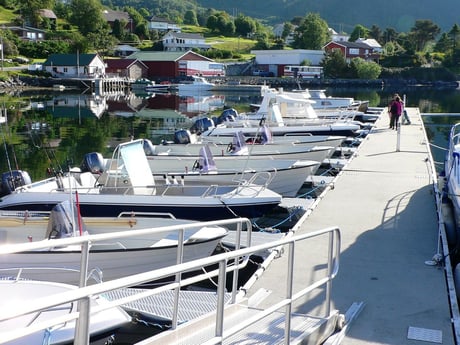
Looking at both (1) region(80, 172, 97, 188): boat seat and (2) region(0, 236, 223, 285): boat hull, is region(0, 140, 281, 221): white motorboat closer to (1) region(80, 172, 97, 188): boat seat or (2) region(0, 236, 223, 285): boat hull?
(1) region(80, 172, 97, 188): boat seat

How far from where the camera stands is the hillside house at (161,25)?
6102 inches

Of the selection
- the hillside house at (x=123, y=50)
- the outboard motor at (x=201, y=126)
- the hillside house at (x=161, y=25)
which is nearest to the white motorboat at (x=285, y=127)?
the outboard motor at (x=201, y=126)

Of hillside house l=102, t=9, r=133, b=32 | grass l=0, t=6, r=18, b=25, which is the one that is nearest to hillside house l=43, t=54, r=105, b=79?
grass l=0, t=6, r=18, b=25

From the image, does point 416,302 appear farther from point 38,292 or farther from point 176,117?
point 176,117

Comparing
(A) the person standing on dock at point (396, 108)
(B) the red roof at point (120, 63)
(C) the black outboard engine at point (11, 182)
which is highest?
(B) the red roof at point (120, 63)

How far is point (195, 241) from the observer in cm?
1115

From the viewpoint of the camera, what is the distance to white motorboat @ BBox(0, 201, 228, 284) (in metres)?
10.1

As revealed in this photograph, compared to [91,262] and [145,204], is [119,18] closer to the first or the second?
[145,204]

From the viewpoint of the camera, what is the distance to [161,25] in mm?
156875

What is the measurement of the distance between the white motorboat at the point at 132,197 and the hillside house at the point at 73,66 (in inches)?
3320

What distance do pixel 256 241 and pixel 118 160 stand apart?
405 centimetres

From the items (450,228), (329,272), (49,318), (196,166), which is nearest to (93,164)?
(196,166)

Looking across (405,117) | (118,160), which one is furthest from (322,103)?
(118,160)

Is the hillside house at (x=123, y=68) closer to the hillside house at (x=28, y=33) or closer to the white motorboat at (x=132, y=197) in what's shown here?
the hillside house at (x=28, y=33)
